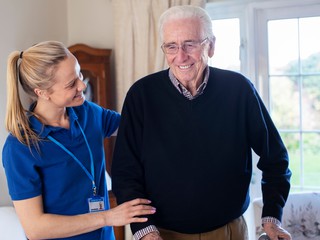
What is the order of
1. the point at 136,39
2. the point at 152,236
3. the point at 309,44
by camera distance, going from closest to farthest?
1. the point at 152,236
2. the point at 309,44
3. the point at 136,39

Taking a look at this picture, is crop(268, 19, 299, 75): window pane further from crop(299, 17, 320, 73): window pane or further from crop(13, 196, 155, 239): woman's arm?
crop(13, 196, 155, 239): woman's arm

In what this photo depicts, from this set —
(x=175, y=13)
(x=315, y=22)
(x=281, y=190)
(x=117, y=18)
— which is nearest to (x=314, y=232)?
(x=281, y=190)

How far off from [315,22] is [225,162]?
1.82 metres

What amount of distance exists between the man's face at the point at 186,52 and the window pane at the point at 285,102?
1596 mm

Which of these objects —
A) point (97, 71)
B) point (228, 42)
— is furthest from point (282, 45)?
point (97, 71)

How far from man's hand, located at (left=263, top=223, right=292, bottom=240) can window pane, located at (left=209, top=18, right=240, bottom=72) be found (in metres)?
1.75

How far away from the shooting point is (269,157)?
4.53ft

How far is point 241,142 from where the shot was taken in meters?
1.34

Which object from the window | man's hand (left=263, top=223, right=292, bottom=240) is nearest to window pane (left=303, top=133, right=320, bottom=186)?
the window

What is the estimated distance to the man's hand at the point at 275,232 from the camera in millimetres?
1303

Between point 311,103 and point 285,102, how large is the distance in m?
0.18

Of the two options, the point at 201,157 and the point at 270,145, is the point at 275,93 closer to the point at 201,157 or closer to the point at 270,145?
the point at 270,145

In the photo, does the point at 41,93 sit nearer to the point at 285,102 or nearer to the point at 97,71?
the point at 97,71

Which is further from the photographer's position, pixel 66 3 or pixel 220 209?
pixel 66 3
